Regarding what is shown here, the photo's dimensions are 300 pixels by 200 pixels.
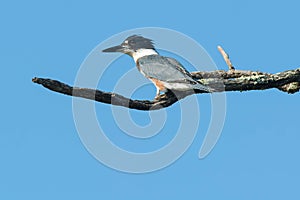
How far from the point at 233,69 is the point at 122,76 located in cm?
110

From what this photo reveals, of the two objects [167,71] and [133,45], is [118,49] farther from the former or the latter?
[167,71]

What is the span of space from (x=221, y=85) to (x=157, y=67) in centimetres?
164

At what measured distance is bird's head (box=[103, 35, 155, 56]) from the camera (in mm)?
7428

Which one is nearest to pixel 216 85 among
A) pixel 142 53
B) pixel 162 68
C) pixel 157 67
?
pixel 162 68

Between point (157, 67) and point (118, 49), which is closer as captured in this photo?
point (157, 67)

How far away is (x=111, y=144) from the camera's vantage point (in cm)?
547

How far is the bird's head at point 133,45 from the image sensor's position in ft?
24.4

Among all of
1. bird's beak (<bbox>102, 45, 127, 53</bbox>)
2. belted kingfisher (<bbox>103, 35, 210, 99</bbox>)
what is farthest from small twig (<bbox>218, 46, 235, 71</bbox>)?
bird's beak (<bbox>102, 45, 127, 53</bbox>)

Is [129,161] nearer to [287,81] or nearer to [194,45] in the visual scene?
[194,45]

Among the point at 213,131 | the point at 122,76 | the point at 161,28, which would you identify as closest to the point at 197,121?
the point at 213,131

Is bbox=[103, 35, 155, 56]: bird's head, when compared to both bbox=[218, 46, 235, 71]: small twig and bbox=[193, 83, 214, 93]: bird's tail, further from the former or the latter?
bbox=[193, 83, 214, 93]: bird's tail

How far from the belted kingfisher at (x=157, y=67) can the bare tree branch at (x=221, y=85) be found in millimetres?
114

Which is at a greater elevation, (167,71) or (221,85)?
(167,71)

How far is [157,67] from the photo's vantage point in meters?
6.60
